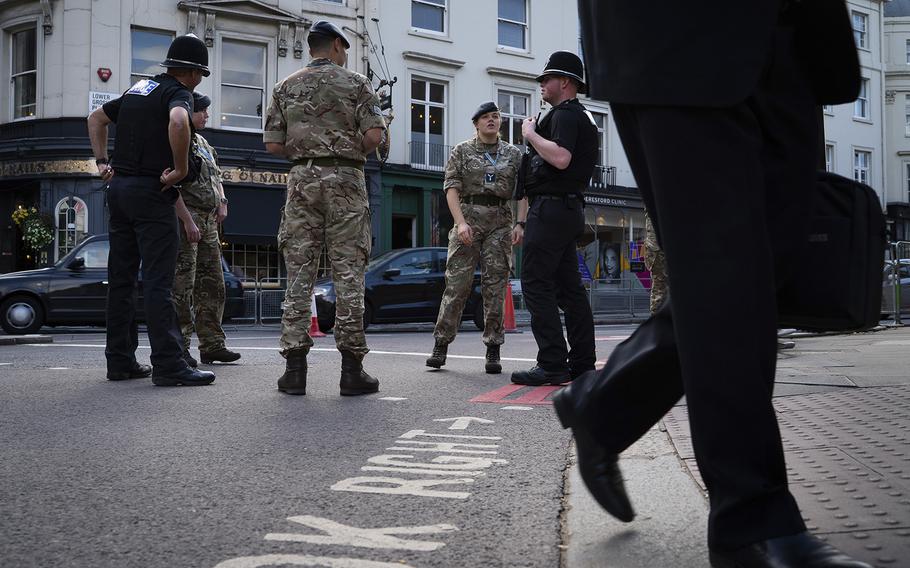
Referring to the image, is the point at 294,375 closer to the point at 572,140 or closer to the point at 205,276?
the point at 572,140

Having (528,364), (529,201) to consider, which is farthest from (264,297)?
(529,201)

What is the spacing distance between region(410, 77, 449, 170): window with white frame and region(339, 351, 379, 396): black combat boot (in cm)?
2055

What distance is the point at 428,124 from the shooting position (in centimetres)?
2559

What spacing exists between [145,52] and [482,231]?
693 inches

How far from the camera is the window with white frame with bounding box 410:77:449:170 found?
2527cm

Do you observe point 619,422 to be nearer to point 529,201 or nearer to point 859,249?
point 859,249

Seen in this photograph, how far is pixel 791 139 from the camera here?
1.72 m

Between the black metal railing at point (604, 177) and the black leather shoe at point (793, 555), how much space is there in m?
28.0

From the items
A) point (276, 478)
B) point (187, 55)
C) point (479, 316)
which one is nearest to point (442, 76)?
point (479, 316)

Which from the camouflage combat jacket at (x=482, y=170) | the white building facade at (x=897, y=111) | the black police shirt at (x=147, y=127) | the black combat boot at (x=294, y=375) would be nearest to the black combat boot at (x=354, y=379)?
the black combat boot at (x=294, y=375)

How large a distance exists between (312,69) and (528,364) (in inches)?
130

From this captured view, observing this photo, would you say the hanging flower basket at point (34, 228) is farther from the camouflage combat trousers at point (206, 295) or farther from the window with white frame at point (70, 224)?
the camouflage combat trousers at point (206, 295)

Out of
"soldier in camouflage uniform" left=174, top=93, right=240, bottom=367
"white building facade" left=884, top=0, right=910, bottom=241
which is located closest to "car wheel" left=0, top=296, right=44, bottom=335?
"soldier in camouflage uniform" left=174, top=93, right=240, bottom=367

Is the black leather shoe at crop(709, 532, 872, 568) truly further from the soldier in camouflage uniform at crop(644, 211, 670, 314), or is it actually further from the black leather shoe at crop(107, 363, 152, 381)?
the soldier in camouflage uniform at crop(644, 211, 670, 314)
